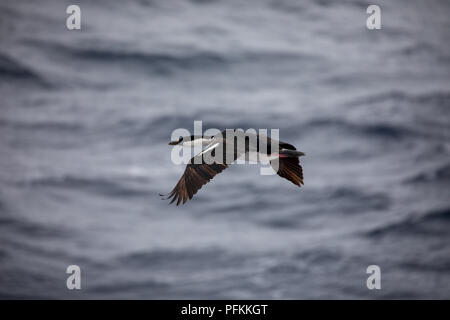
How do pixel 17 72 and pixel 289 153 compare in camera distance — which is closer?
pixel 289 153

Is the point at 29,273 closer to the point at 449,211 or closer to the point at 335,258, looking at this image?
the point at 335,258

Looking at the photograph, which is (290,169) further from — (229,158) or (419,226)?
(419,226)

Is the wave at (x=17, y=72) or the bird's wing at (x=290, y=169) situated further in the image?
the wave at (x=17, y=72)

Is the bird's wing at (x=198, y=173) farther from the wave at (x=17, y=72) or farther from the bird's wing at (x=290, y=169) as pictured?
the wave at (x=17, y=72)

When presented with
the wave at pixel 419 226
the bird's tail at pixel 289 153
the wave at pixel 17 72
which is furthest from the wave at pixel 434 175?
the bird's tail at pixel 289 153

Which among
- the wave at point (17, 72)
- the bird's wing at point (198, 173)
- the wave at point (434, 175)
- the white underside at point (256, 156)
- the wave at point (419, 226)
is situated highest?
the wave at point (17, 72)

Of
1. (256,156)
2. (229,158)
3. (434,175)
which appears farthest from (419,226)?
(229,158)

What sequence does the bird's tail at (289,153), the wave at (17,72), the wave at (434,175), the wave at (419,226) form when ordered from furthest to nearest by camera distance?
the wave at (17,72), the wave at (434,175), the wave at (419,226), the bird's tail at (289,153)

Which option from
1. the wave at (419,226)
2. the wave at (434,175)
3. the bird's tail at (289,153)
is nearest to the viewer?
the bird's tail at (289,153)

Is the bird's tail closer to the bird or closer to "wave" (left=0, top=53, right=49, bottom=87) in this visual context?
the bird
